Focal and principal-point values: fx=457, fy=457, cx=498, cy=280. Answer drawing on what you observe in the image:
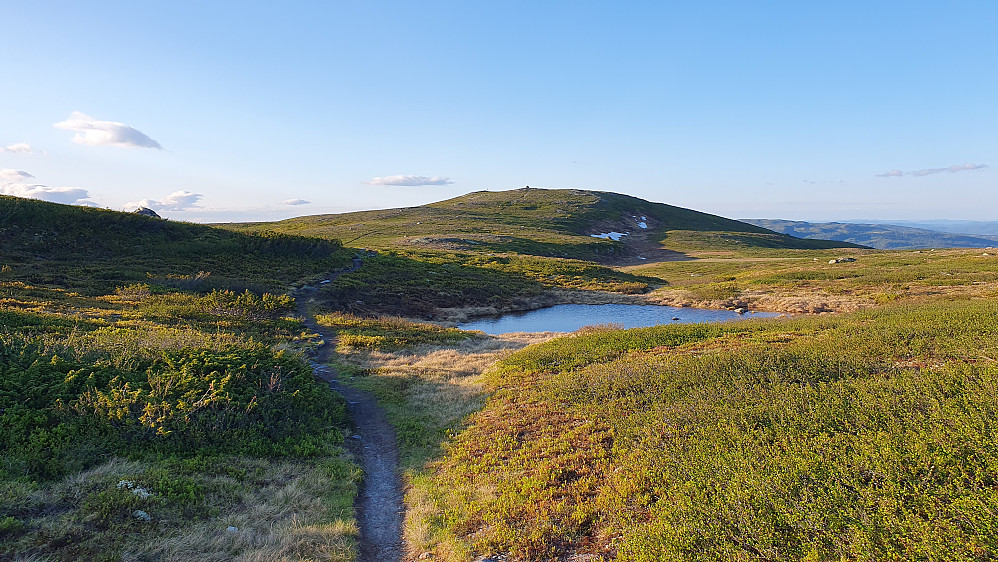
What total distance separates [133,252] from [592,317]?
45591 mm

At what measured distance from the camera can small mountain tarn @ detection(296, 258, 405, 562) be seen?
8.81 metres

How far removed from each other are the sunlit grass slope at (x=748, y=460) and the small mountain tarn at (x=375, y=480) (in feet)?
2.44

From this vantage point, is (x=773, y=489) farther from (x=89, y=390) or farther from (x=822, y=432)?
(x=89, y=390)

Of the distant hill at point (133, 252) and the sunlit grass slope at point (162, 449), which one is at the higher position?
the distant hill at point (133, 252)

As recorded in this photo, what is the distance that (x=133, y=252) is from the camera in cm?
4462

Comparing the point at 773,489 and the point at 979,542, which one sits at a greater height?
the point at 979,542

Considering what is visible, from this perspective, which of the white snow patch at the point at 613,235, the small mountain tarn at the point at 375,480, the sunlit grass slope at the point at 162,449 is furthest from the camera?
the white snow patch at the point at 613,235

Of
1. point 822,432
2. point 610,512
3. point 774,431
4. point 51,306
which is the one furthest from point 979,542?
point 51,306

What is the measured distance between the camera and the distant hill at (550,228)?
310ft

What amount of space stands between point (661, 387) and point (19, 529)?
1340 cm

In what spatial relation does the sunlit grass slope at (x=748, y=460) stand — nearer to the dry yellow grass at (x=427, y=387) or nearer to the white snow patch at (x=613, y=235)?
the dry yellow grass at (x=427, y=387)

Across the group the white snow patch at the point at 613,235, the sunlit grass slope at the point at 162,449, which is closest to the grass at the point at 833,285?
the sunlit grass slope at the point at 162,449

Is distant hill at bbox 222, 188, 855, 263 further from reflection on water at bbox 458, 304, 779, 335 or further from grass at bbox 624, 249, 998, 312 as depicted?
reflection on water at bbox 458, 304, 779, 335

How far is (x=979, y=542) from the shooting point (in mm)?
4848
